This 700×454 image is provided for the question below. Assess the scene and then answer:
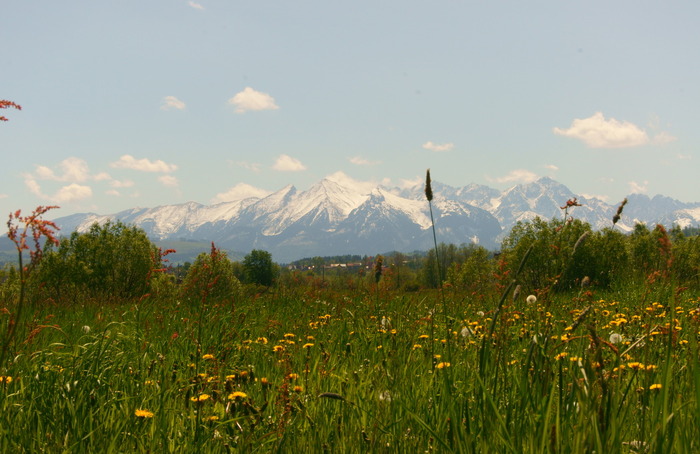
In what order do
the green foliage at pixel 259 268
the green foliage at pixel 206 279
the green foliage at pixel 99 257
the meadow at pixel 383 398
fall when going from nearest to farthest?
1. the meadow at pixel 383 398
2. the green foliage at pixel 206 279
3. the green foliage at pixel 99 257
4. the green foliage at pixel 259 268

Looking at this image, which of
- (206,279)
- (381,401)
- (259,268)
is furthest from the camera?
(259,268)

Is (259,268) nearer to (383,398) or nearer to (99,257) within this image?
(99,257)

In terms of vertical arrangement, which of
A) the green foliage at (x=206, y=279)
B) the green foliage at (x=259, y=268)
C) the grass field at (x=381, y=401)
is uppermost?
the green foliage at (x=206, y=279)

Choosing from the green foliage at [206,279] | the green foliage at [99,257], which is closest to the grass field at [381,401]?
the green foliage at [206,279]

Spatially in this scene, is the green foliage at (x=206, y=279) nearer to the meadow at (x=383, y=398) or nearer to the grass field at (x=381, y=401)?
the meadow at (x=383, y=398)

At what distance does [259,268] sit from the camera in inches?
3777

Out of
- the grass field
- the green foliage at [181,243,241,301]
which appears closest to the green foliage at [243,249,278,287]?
the green foliage at [181,243,241,301]

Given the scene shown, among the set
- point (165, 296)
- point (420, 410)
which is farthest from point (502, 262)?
point (165, 296)

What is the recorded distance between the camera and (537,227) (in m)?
23.5

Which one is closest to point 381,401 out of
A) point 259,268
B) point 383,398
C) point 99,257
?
point 383,398

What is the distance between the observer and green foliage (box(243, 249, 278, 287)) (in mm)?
94750

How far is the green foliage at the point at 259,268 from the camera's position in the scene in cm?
9475

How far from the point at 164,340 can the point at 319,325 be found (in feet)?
7.71

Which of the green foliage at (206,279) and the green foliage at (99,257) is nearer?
the green foliage at (206,279)
